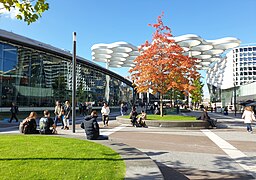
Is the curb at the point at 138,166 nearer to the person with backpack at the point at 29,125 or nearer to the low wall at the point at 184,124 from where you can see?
the person with backpack at the point at 29,125

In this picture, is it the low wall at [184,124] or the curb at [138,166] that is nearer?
the curb at [138,166]

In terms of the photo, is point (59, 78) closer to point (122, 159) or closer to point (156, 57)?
point (156, 57)

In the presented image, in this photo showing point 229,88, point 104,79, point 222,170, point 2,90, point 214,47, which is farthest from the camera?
point 229,88

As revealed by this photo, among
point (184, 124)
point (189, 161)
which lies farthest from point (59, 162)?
point (184, 124)

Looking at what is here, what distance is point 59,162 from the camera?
16.4ft

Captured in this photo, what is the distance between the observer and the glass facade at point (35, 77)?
25328mm

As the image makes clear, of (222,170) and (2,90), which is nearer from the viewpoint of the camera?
(222,170)

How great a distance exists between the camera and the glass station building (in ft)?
81.6

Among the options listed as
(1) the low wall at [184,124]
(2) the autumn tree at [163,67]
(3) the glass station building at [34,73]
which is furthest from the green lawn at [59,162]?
(3) the glass station building at [34,73]

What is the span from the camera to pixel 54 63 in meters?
32.4

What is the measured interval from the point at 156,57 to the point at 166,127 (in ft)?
21.2

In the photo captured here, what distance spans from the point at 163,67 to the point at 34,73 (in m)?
18.6

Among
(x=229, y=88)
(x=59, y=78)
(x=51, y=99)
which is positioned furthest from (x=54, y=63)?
(x=229, y=88)

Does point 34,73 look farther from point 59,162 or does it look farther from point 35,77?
point 59,162
